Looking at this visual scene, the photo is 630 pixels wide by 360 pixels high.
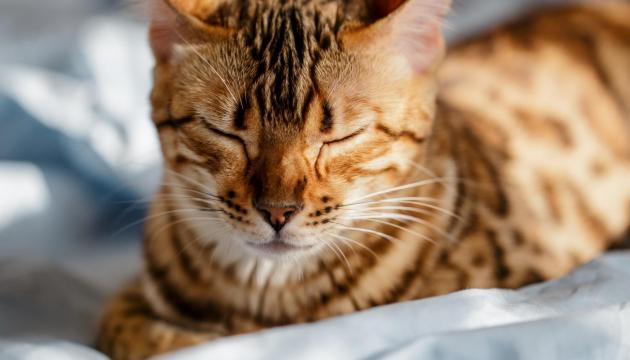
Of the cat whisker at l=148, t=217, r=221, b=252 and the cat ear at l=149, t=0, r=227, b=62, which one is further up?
the cat ear at l=149, t=0, r=227, b=62

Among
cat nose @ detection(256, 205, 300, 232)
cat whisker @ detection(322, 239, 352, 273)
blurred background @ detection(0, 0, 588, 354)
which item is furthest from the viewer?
blurred background @ detection(0, 0, 588, 354)

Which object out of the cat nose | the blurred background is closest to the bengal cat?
the cat nose

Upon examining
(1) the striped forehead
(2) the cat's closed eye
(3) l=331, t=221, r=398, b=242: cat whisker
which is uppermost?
(1) the striped forehead

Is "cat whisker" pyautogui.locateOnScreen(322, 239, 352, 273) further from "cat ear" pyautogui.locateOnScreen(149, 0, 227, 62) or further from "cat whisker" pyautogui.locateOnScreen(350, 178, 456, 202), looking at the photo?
"cat ear" pyautogui.locateOnScreen(149, 0, 227, 62)

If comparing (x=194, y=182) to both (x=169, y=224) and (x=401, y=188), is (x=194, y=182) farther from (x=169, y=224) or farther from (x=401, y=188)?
(x=401, y=188)

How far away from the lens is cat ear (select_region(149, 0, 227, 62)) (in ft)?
3.97

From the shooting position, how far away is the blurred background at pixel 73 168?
65.8 inches

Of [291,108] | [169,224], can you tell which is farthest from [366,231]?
[169,224]

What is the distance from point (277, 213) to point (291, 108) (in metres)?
0.16

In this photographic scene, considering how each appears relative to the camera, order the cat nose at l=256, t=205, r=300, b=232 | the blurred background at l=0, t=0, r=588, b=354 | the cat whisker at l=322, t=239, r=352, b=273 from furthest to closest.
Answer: the blurred background at l=0, t=0, r=588, b=354 < the cat whisker at l=322, t=239, r=352, b=273 < the cat nose at l=256, t=205, r=300, b=232

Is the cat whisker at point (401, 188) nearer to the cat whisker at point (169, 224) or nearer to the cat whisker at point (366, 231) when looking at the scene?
the cat whisker at point (366, 231)

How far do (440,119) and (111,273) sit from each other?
0.87 m

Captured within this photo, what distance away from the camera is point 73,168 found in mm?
2023

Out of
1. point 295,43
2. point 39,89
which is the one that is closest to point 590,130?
point 295,43
